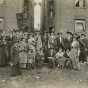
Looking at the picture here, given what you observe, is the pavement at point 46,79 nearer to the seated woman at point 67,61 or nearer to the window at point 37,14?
the seated woman at point 67,61

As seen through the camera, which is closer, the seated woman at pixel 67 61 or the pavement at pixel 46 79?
the pavement at pixel 46 79

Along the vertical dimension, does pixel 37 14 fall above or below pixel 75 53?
above

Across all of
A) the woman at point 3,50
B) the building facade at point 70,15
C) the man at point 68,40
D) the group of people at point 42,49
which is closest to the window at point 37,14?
the group of people at point 42,49

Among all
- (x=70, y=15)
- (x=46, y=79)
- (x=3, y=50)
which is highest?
(x=70, y=15)

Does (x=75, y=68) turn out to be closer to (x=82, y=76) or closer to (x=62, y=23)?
(x=82, y=76)

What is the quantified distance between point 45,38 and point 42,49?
0.32 meters

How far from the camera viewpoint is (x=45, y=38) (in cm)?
834

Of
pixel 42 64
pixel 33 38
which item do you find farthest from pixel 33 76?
pixel 33 38

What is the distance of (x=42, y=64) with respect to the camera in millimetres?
8234

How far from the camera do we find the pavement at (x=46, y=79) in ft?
26.2

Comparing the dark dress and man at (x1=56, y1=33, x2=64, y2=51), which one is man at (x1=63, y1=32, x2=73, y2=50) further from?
the dark dress

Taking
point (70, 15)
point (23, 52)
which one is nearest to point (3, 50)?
point (23, 52)

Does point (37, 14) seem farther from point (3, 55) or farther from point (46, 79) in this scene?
point (46, 79)

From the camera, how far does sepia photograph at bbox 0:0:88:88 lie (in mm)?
8234
